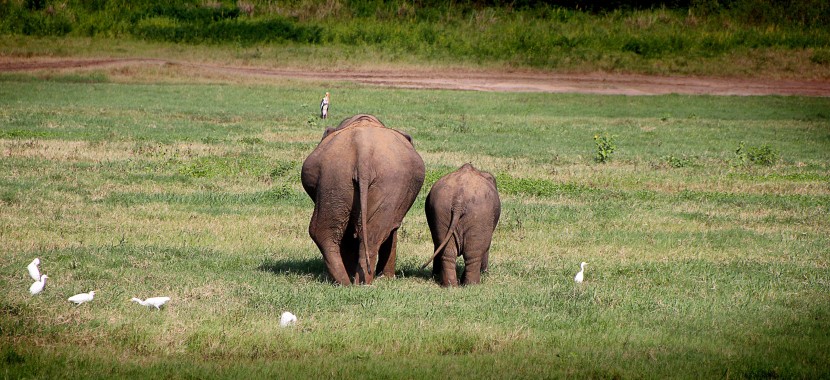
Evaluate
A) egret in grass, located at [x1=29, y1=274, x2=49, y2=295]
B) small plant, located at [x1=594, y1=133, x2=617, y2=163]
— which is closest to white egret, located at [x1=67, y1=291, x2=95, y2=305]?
egret in grass, located at [x1=29, y1=274, x2=49, y2=295]

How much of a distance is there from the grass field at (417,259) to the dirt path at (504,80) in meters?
10.3

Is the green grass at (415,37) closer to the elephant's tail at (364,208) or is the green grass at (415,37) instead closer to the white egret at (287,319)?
the elephant's tail at (364,208)

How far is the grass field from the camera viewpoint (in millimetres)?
8336

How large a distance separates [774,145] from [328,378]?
2035 cm

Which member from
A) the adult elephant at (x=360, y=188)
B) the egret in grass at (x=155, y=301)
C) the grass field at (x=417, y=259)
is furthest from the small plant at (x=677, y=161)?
the egret in grass at (x=155, y=301)

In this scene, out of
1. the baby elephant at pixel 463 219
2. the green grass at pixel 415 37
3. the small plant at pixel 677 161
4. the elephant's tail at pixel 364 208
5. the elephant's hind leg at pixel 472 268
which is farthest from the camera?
the green grass at pixel 415 37

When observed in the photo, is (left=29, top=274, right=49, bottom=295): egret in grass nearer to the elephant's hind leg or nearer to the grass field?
the grass field

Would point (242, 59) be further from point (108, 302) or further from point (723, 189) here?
point (108, 302)

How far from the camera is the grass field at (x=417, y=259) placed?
834 centimetres

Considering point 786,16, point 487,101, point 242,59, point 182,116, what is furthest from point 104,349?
point 786,16

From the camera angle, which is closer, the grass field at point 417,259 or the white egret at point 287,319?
the grass field at point 417,259

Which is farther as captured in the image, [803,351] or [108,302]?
[108,302]

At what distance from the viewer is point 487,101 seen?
34.1 m

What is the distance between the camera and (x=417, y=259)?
42.3 feet
